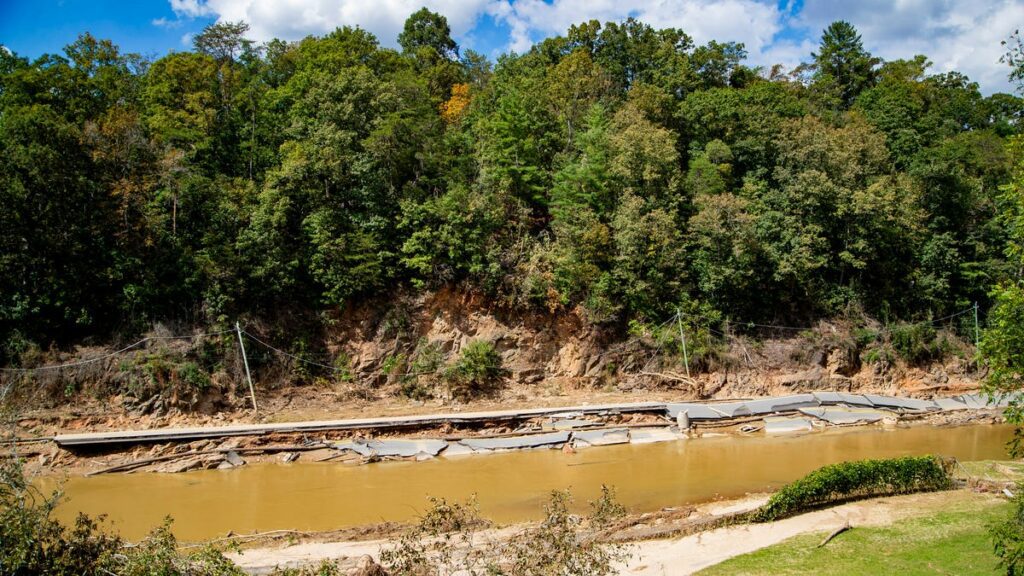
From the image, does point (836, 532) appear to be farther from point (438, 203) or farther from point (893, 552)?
point (438, 203)

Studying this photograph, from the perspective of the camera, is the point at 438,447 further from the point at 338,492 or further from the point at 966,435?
the point at 966,435

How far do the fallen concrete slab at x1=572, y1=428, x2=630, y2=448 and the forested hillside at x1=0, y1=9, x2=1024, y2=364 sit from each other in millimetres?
6474

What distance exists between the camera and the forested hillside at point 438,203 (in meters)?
23.7

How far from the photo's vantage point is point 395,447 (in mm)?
20344

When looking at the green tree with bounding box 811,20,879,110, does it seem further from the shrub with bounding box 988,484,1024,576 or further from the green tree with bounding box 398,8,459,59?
the shrub with bounding box 988,484,1024,576

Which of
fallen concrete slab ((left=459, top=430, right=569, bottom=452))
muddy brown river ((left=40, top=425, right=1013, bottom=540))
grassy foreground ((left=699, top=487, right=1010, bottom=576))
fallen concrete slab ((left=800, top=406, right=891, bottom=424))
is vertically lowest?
muddy brown river ((left=40, top=425, right=1013, bottom=540))

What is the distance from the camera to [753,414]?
23.6m

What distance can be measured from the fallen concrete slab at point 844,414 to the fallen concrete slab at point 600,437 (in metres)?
7.21

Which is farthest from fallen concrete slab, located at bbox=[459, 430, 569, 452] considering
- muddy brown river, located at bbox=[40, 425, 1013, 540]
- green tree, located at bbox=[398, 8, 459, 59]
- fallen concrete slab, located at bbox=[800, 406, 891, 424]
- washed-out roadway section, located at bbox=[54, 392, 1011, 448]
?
green tree, located at bbox=[398, 8, 459, 59]

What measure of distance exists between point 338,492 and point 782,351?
19.5m

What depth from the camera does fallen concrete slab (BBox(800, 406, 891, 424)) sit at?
2338 centimetres

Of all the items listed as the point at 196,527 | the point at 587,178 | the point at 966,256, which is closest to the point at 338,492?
the point at 196,527

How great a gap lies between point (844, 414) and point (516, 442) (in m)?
12.3

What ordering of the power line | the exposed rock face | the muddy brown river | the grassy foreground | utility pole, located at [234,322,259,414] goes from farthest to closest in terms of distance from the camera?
the exposed rock face
utility pole, located at [234,322,259,414]
the power line
the muddy brown river
the grassy foreground
